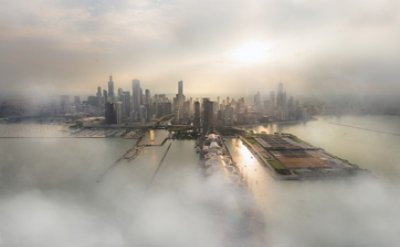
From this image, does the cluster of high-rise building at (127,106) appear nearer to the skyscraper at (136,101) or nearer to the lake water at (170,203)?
the skyscraper at (136,101)

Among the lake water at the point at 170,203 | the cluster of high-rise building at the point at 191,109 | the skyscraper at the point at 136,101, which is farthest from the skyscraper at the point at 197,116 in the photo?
the lake water at the point at 170,203

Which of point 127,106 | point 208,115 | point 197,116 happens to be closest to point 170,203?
point 208,115

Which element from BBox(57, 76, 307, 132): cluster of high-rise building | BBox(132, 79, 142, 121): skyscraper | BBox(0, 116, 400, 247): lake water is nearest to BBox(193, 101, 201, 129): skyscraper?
BBox(57, 76, 307, 132): cluster of high-rise building

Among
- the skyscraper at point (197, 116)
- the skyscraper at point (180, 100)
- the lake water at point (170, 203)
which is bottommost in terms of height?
the lake water at point (170, 203)

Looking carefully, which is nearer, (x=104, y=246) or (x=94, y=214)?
(x=104, y=246)

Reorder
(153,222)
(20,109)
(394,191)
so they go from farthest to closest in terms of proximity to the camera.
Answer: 1. (20,109)
2. (394,191)
3. (153,222)

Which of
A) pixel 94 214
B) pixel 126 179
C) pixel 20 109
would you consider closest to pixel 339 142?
pixel 126 179

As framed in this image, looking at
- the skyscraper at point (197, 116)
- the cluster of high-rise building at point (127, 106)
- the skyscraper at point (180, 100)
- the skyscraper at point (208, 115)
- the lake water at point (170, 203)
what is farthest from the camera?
the skyscraper at point (180, 100)

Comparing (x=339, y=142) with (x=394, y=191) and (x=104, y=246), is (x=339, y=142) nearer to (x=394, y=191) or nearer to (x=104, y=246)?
(x=394, y=191)
